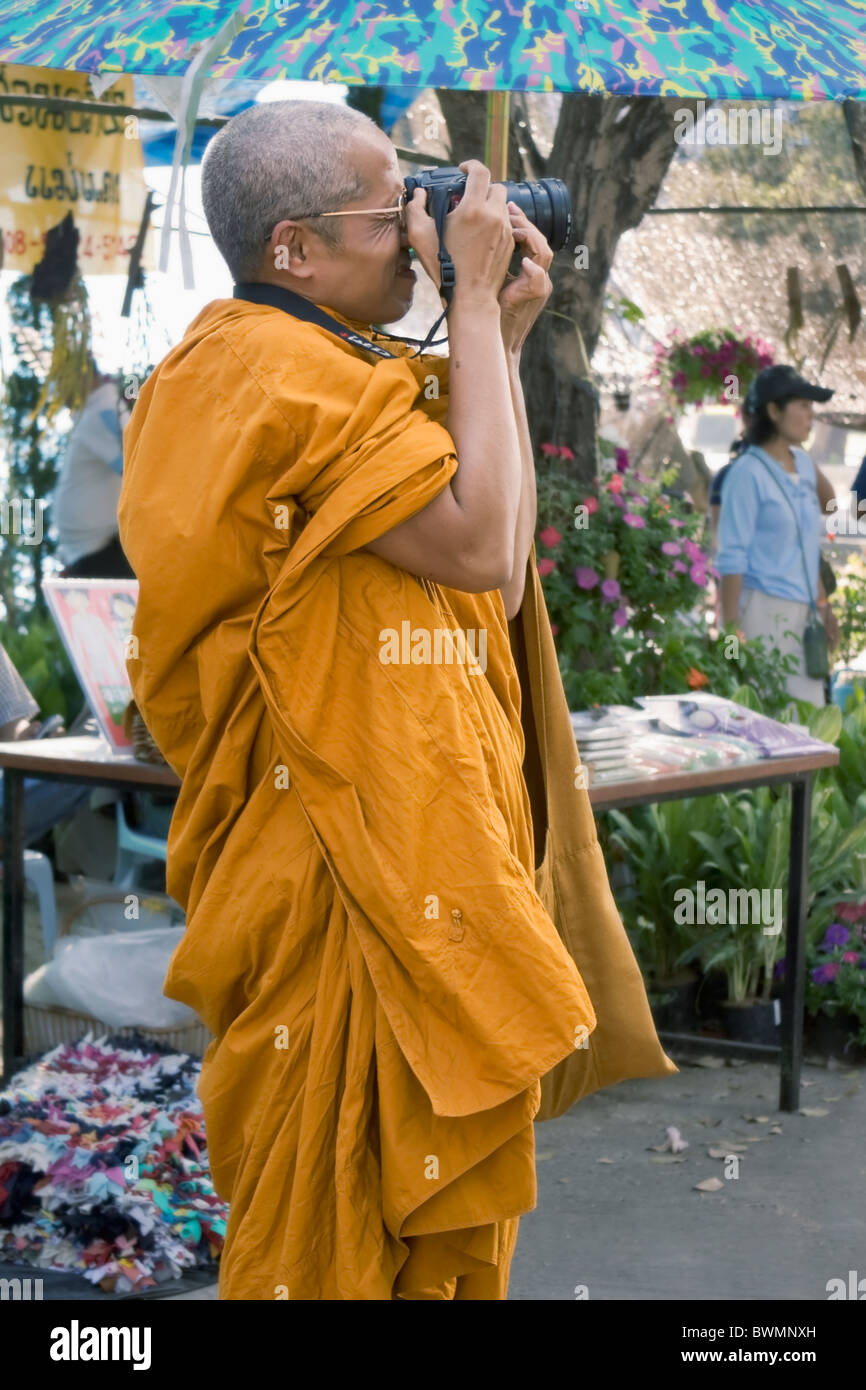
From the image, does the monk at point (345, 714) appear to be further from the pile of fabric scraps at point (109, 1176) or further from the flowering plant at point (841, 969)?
the flowering plant at point (841, 969)

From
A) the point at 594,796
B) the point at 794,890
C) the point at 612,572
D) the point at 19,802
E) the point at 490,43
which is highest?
the point at 490,43

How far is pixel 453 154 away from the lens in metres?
5.68

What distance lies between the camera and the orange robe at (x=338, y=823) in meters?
2.06

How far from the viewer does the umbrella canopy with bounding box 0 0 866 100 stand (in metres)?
2.81

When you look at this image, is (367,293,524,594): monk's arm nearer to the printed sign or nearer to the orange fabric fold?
the orange fabric fold

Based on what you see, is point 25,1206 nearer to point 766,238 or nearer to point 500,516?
point 500,516

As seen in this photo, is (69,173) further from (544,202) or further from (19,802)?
(544,202)

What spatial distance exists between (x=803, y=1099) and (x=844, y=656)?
457 cm

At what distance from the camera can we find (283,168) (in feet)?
7.14

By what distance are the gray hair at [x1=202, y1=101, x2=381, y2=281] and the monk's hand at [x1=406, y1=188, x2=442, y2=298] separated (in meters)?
0.08

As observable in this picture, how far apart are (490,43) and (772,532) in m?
4.17

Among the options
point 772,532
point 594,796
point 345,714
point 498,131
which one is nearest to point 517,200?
point 345,714

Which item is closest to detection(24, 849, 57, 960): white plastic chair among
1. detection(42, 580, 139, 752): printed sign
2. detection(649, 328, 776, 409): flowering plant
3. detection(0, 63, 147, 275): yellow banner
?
detection(42, 580, 139, 752): printed sign
